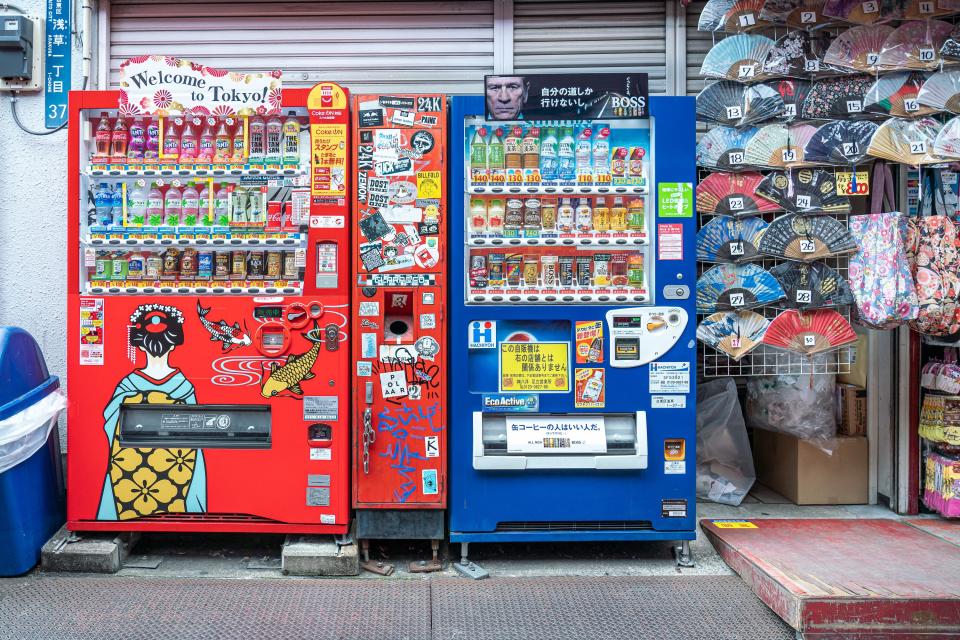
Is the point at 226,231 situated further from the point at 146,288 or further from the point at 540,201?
the point at 540,201

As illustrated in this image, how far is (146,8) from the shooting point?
15.8ft

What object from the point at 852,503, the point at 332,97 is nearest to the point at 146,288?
the point at 332,97

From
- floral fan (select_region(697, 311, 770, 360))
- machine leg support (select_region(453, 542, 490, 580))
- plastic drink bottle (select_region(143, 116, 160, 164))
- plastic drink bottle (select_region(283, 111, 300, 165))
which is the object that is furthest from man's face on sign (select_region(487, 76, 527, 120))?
machine leg support (select_region(453, 542, 490, 580))

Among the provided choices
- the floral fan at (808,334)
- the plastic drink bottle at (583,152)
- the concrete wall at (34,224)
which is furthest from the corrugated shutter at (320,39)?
the floral fan at (808,334)

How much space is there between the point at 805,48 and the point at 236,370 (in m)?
3.90

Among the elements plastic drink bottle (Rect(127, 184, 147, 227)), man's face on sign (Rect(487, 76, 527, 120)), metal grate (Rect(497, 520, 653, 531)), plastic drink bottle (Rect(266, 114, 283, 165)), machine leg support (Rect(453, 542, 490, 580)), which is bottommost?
machine leg support (Rect(453, 542, 490, 580))

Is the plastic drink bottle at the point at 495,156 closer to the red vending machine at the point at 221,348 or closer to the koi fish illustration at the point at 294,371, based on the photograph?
the red vending machine at the point at 221,348

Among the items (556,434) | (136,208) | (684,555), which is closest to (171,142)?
(136,208)

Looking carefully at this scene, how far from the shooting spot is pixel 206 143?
3.77 m

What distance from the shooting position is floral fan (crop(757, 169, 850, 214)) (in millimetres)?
4066

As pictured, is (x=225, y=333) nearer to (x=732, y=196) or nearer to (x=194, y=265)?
(x=194, y=265)

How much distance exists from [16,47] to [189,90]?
1.89m

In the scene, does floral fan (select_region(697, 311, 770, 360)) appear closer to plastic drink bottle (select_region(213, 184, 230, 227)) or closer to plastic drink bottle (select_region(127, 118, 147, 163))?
plastic drink bottle (select_region(213, 184, 230, 227))

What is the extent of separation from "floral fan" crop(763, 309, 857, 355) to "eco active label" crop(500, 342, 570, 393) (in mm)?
1303
